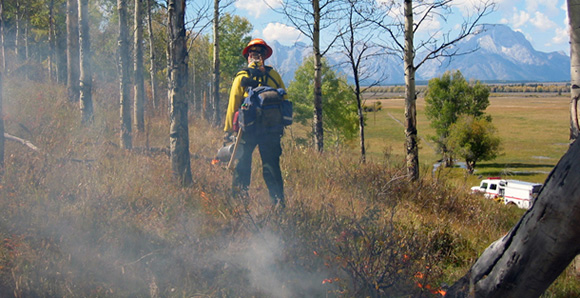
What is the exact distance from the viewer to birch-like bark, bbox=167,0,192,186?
4902 millimetres

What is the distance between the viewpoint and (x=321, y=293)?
10.4ft

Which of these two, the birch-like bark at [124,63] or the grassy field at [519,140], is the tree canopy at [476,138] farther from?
the birch-like bark at [124,63]

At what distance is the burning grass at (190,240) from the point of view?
3.02m

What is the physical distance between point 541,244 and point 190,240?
2.70 m

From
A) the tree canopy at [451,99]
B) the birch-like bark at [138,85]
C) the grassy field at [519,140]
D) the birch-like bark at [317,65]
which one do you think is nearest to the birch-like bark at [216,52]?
the birch-like bark at [138,85]

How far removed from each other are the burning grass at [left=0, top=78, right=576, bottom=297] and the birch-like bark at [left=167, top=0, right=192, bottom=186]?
0.75ft

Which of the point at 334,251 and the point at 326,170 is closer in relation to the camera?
the point at 334,251

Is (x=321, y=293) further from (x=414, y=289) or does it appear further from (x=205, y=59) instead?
(x=205, y=59)

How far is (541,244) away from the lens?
2.22 m

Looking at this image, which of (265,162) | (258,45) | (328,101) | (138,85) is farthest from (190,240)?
(328,101)

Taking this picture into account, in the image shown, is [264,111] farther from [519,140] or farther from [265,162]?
[519,140]

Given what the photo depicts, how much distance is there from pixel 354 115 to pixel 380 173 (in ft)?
140

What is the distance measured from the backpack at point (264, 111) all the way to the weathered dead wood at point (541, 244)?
268 cm

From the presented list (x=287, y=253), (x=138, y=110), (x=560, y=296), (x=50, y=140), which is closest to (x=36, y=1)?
(x=138, y=110)
